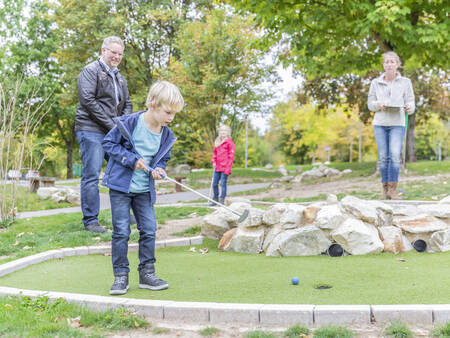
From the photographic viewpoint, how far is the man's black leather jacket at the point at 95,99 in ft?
18.2

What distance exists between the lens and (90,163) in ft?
18.5

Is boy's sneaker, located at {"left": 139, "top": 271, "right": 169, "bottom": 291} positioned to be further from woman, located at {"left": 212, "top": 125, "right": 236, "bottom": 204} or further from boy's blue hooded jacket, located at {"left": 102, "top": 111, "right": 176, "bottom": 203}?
woman, located at {"left": 212, "top": 125, "right": 236, "bottom": 204}

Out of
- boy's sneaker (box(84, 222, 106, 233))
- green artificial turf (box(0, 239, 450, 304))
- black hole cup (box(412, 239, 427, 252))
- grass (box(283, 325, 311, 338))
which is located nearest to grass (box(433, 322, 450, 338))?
Answer: green artificial turf (box(0, 239, 450, 304))

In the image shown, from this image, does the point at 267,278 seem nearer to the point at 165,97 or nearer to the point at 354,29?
the point at 165,97

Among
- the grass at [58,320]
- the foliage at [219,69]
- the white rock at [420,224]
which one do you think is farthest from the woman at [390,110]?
the foliage at [219,69]

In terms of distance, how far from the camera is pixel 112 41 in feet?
17.3

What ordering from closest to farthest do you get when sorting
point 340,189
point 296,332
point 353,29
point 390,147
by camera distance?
point 296,332 → point 390,147 → point 353,29 → point 340,189

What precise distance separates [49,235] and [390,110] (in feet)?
16.1

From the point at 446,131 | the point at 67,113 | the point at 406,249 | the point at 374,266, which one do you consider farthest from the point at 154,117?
the point at 446,131

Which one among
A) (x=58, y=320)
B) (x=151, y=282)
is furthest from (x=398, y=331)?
(x=58, y=320)

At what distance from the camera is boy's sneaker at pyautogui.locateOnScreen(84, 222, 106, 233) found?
579cm

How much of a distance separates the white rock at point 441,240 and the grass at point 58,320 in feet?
9.88

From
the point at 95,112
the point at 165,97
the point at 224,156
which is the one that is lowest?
the point at 224,156

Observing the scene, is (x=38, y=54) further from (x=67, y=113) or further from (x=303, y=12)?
(x=303, y=12)
